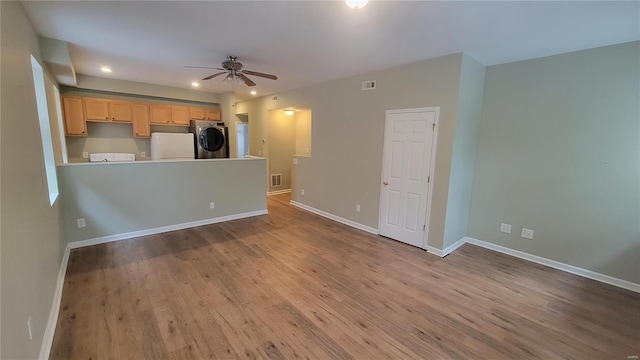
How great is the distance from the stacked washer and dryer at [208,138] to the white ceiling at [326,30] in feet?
7.45

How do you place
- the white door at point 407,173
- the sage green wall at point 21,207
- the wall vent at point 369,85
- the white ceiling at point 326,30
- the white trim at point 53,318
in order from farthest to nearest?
the wall vent at point 369,85
the white door at point 407,173
the white ceiling at point 326,30
the white trim at point 53,318
the sage green wall at point 21,207

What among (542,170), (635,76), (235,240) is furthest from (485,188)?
(235,240)

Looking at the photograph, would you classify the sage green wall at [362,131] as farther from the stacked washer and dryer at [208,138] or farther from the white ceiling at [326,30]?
the stacked washer and dryer at [208,138]

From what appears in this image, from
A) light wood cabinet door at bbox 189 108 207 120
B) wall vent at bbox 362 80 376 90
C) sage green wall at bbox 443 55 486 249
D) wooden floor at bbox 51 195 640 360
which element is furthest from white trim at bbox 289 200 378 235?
light wood cabinet door at bbox 189 108 207 120

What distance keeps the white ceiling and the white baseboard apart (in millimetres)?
2568

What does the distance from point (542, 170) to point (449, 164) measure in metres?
1.20

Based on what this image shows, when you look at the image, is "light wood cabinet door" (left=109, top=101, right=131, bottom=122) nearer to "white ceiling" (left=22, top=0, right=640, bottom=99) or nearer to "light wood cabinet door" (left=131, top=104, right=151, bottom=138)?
"light wood cabinet door" (left=131, top=104, right=151, bottom=138)

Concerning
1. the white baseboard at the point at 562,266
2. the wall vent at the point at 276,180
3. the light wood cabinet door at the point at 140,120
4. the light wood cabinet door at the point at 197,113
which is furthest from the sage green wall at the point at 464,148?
the light wood cabinet door at the point at 140,120

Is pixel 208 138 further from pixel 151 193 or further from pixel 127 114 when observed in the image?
pixel 151 193

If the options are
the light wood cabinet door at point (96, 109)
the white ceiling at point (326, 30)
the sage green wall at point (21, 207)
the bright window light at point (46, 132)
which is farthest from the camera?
the light wood cabinet door at point (96, 109)

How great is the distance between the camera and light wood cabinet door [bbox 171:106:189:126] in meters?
5.96

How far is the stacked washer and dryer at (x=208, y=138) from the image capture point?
5930mm

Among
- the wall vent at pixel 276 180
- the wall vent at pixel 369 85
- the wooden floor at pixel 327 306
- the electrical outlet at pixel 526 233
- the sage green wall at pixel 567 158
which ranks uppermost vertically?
the wall vent at pixel 369 85

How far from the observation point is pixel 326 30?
2529 mm
